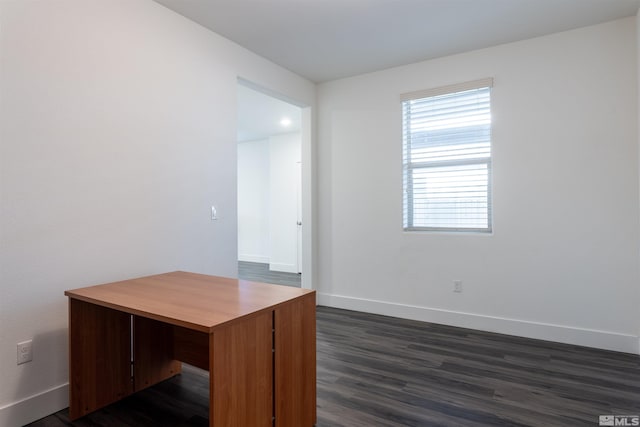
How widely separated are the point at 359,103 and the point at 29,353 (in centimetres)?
361

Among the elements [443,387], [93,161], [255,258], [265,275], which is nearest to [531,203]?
[443,387]

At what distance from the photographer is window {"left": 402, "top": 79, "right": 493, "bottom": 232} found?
3.43 meters

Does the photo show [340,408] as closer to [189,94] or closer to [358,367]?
[358,367]

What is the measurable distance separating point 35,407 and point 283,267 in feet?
16.9

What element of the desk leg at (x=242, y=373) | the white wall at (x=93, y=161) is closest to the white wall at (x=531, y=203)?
the white wall at (x=93, y=161)

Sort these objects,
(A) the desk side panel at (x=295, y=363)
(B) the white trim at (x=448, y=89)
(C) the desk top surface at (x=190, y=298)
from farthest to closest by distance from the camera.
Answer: (B) the white trim at (x=448, y=89)
(A) the desk side panel at (x=295, y=363)
(C) the desk top surface at (x=190, y=298)

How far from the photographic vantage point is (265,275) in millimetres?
6418

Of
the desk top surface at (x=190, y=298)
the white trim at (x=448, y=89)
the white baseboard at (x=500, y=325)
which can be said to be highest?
the white trim at (x=448, y=89)

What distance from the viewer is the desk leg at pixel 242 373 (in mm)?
1370

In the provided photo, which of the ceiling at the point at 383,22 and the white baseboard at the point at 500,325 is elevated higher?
the ceiling at the point at 383,22

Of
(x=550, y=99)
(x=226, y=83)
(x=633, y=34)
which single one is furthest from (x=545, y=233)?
(x=226, y=83)

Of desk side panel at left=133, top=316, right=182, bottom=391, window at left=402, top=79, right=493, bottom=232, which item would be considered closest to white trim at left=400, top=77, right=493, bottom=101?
window at left=402, top=79, right=493, bottom=232

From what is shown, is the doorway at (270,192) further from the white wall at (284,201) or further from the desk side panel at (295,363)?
the desk side panel at (295,363)

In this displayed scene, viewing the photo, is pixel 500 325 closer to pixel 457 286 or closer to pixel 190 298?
pixel 457 286
